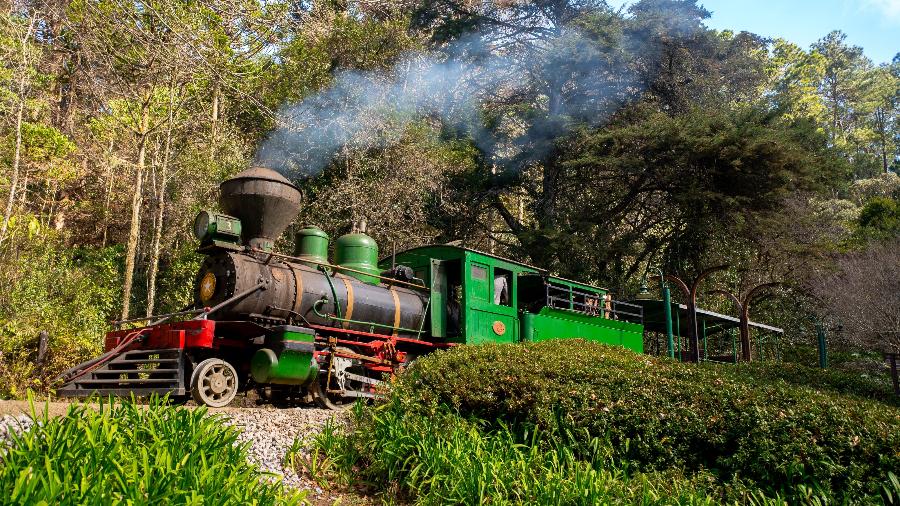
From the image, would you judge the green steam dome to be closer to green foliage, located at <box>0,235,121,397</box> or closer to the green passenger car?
the green passenger car

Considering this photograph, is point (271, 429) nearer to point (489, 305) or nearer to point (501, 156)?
point (489, 305)

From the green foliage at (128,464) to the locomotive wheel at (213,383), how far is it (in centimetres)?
306

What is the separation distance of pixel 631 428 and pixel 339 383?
456cm

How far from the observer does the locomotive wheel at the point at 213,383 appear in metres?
7.43

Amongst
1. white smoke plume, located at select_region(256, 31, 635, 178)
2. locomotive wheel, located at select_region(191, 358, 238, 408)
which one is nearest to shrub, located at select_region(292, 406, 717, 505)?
locomotive wheel, located at select_region(191, 358, 238, 408)

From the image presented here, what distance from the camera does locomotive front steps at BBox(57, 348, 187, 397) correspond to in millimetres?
7086

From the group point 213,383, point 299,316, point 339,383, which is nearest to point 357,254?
point 299,316

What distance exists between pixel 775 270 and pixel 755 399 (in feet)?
54.1

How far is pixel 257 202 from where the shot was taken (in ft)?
29.1

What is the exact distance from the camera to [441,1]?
72.1 ft

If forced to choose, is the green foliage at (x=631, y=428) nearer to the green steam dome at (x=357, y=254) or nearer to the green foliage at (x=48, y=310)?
the green steam dome at (x=357, y=254)

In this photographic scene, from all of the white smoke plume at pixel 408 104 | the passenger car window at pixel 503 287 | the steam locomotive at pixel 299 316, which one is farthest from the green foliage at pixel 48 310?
the passenger car window at pixel 503 287

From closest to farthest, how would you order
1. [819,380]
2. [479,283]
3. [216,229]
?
[819,380] → [216,229] → [479,283]

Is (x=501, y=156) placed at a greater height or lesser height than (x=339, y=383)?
greater
